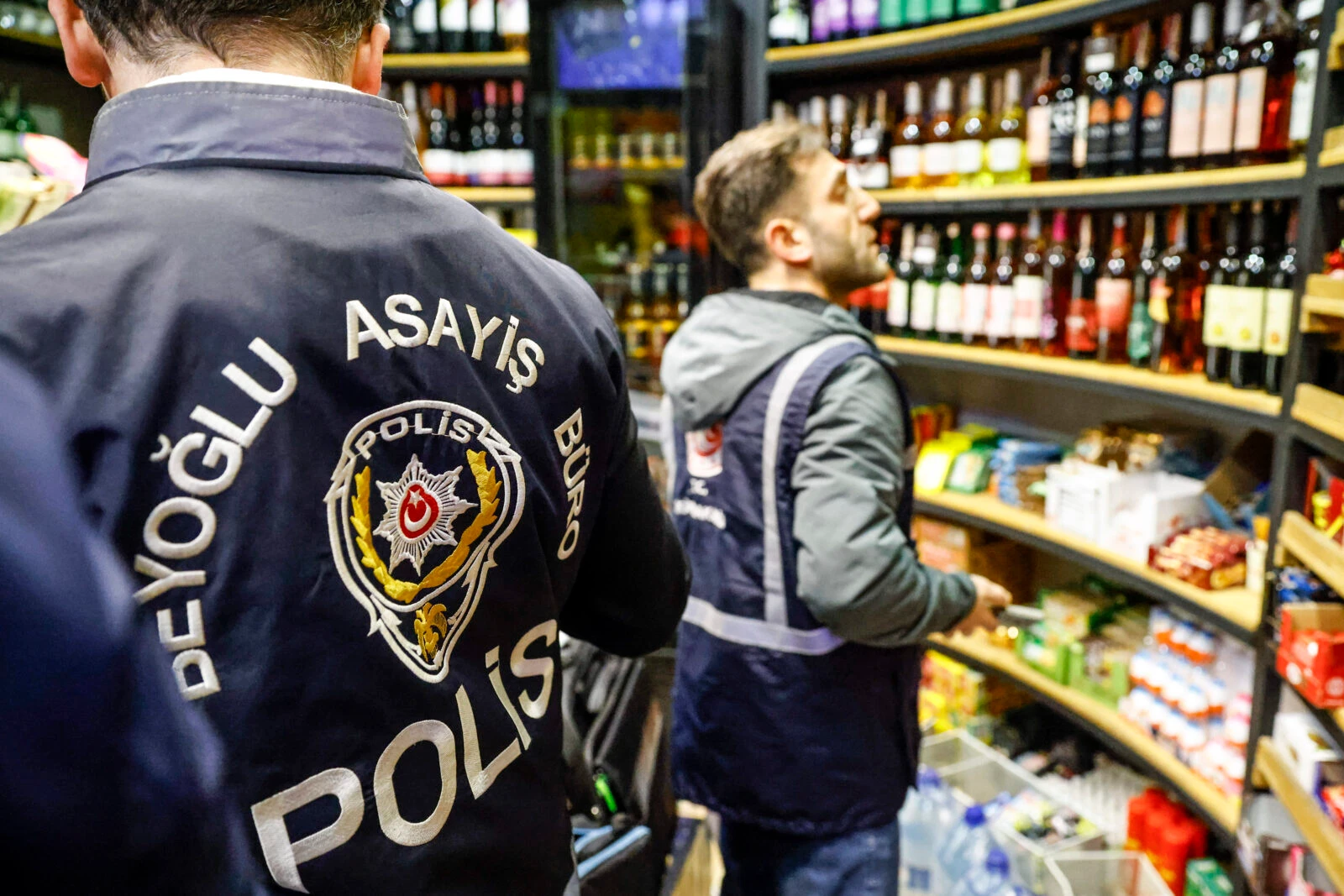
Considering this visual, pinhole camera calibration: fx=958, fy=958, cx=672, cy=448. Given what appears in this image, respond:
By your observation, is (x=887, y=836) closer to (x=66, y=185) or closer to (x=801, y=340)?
→ (x=801, y=340)

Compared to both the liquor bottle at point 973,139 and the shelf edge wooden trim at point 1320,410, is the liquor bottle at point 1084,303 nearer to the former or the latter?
the liquor bottle at point 973,139

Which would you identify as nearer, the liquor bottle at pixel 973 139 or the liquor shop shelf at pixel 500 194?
the liquor bottle at pixel 973 139

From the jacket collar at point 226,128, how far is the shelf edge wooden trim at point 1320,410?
5.05 ft

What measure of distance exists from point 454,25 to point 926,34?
1.90 meters

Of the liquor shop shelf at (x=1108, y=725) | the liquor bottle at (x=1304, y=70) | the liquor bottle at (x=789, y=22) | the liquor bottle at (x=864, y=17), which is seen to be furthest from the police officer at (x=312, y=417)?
the liquor bottle at (x=789, y=22)

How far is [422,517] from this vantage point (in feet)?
2.33

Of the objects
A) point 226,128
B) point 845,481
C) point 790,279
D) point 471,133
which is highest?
point 471,133

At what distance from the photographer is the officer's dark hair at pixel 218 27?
0.64 m

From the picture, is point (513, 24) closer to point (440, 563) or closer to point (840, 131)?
point (840, 131)

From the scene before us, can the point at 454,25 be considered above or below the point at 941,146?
above

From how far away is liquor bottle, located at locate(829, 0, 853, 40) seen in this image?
3053mm

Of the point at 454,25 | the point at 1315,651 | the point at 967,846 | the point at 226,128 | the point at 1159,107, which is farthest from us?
the point at 454,25

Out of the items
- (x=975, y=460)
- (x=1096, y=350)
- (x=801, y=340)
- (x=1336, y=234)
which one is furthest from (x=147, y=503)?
(x=975, y=460)

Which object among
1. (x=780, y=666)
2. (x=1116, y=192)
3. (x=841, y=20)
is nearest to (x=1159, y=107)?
(x=1116, y=192)
